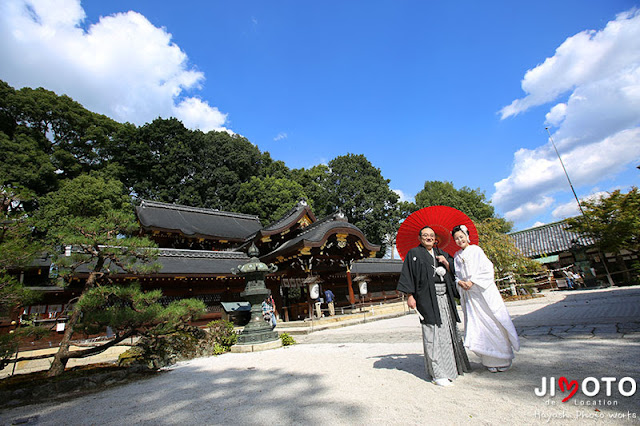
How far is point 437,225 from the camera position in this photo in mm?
3891

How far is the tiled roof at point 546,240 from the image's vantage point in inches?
896

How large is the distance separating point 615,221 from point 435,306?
18.5 metres

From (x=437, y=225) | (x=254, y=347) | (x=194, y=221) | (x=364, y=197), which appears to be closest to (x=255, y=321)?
(x=254, y=347)

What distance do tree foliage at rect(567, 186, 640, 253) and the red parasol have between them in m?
16.5

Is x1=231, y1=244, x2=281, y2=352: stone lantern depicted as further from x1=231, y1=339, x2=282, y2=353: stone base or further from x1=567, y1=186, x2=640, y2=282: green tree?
x1=567, y1=186, x2=640, y2=282: green tree

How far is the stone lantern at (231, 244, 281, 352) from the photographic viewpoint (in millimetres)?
7279

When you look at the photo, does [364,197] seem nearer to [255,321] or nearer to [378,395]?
[255,321]

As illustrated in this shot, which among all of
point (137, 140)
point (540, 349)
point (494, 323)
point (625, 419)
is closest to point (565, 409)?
point (625, 419)

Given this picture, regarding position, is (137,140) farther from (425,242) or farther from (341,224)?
(425,242)

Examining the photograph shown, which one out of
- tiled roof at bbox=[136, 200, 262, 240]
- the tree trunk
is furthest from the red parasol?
tiled roof at bbox=[136, 200, 262, 240]

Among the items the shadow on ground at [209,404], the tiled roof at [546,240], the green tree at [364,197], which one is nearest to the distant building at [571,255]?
the tiled roof at [546,240]

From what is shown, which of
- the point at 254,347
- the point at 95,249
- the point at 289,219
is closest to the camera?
the point at 95,249

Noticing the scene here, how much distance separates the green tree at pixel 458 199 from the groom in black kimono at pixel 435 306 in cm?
3073

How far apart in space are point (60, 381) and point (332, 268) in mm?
11242
